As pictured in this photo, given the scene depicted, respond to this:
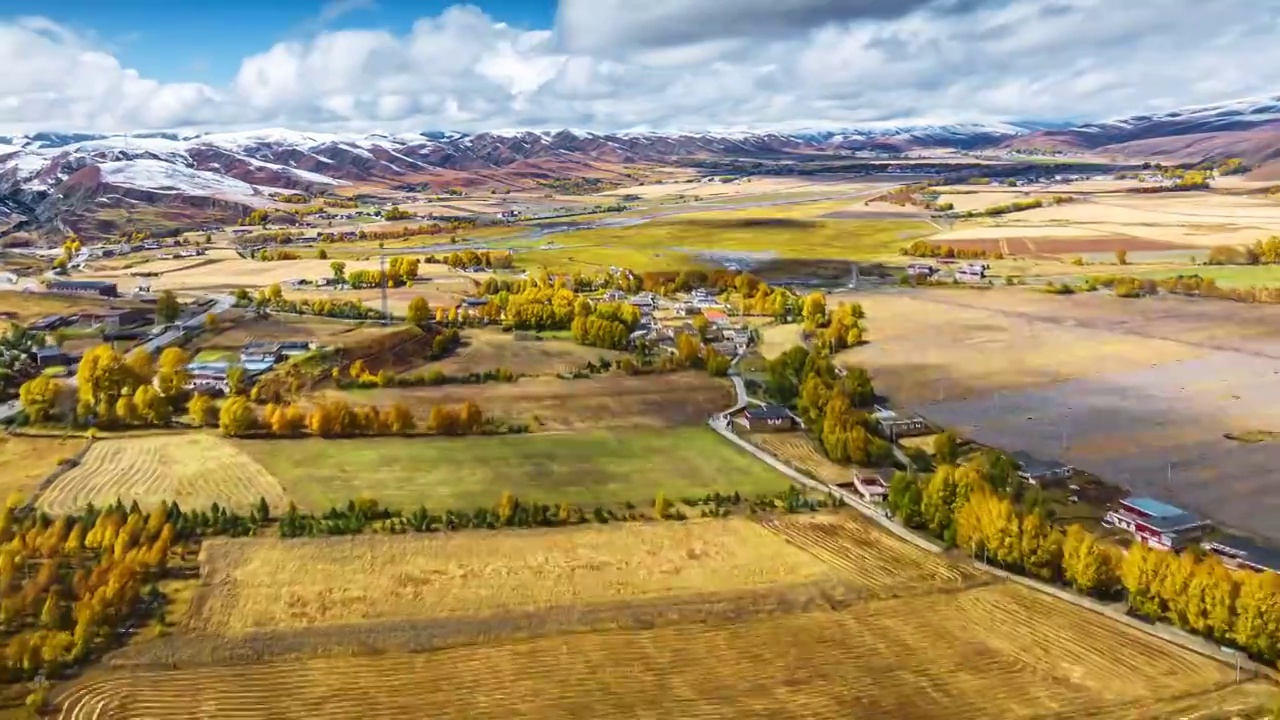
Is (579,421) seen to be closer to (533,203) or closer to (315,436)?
(315,436)

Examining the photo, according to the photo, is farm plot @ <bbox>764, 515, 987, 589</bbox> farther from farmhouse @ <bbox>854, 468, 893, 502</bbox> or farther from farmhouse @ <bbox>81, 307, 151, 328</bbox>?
farmhouse @ <bbox>81, 307, 151, 328</bbox>

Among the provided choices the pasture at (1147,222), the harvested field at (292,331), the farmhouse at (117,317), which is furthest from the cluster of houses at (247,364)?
the pasture at (1147,222)

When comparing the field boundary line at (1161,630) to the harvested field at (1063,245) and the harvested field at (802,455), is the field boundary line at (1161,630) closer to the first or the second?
the harvested field at (802,455)

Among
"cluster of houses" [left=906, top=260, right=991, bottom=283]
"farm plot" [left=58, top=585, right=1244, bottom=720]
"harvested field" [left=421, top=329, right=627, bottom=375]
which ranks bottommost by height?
"farm plot" [left=58, top=585, right=1244, bottom=720]

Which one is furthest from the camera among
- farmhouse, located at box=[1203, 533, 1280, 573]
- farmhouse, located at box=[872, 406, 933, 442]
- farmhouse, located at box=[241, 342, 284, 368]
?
farmhouse, located at box=[241, 342, 284, 368]

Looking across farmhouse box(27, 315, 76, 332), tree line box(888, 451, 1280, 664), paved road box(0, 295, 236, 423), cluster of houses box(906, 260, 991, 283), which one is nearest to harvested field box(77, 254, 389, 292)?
paved road box(0, 295, 236, 423)

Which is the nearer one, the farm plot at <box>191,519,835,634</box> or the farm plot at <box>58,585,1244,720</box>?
the farm plot at <box>58,585,1244,720</box>

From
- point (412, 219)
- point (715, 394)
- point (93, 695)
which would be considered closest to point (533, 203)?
point (412, 219)

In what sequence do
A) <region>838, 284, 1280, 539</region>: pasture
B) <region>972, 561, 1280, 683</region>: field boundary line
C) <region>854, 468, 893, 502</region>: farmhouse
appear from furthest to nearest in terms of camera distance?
1. <region>838, 284, 1280, 539</region>: pasture
2. <region>854, 468, 893, 502</region>: farmhouse
3. <region>972, 561, 1280, 683</region>: field boundary line

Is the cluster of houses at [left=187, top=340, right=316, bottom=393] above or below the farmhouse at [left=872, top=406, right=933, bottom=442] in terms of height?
above
